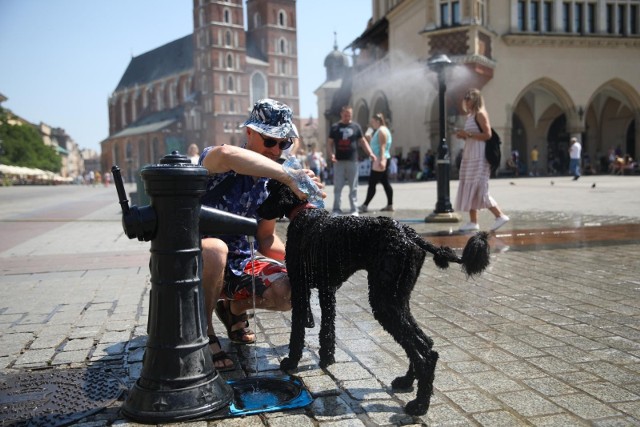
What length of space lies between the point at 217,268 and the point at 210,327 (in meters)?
0.42

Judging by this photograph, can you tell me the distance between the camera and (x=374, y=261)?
106 inches

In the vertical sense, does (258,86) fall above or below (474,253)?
above

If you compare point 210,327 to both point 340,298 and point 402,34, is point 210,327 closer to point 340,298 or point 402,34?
point 340,298

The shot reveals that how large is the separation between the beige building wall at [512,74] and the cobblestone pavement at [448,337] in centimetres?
2526

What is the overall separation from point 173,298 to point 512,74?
33.0m

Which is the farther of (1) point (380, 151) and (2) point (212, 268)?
(1) point (380, 151)

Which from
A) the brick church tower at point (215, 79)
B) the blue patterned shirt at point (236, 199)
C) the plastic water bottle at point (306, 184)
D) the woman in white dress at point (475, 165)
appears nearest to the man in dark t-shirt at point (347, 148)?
the woman in white dress at point (475, 165)

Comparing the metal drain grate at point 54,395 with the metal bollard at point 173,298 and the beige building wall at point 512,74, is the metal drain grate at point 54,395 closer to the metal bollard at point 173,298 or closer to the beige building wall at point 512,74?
the metal bollard at point 173,298

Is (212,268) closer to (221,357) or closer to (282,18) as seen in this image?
(221,357)

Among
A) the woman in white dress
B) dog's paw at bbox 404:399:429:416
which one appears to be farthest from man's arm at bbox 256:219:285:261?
the woman in white dress

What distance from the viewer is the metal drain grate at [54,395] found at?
8.52 ft

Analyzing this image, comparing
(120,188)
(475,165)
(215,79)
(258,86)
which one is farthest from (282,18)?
(120,188)

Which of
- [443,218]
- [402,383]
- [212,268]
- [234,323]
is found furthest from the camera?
[443,218]

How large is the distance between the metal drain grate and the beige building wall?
28.7 m
